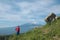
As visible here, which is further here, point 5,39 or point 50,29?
point 5,39

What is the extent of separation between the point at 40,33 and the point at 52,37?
7.19ft

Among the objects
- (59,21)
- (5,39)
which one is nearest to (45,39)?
(59,21)

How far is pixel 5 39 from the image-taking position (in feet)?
84.5

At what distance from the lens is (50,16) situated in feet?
88.5

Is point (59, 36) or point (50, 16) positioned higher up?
point (50, 16)

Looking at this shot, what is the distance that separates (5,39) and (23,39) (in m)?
4.12

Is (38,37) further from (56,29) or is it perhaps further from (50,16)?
(50,16)

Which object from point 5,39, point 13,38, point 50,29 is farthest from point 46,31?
point 5,39

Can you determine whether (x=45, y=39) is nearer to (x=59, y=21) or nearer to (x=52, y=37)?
(x=52, y=37)

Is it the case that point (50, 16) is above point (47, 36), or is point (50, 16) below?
above

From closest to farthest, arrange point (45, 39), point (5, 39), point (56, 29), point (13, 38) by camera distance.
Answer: point (45, 39), point (56, 29), point (13, 38), point (5, 39)

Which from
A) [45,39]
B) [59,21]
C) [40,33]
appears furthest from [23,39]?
[59,21]

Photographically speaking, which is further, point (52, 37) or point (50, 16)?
point (50, 16)

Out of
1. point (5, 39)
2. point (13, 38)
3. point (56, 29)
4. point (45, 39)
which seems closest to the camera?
point (45, 39)
